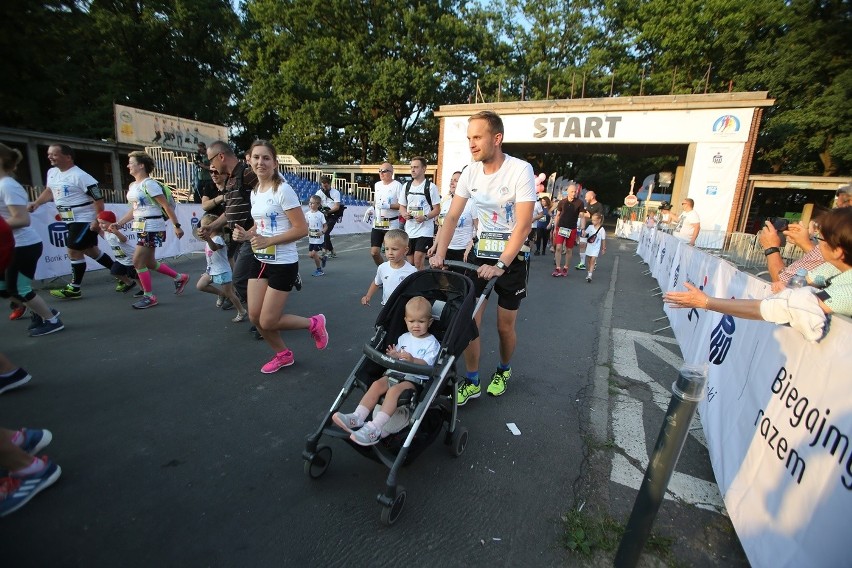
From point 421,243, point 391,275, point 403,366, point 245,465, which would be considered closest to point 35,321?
point 245,465

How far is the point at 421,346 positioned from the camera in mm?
2754

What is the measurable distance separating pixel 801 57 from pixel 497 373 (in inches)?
1339

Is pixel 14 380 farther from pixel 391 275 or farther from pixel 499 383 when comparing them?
pixel 499 383

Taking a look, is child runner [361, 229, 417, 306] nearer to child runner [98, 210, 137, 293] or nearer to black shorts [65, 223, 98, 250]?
child runner [98, 210, 137, 293]

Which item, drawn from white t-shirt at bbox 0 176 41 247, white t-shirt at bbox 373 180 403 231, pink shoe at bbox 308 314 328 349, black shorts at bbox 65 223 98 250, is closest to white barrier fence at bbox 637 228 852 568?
pink shoe at bbox 308 314 328 349

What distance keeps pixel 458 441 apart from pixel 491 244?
153cm

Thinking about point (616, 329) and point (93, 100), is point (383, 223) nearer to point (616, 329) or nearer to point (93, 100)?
point (616, 329)

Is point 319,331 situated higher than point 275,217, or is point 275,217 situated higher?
point 275,217

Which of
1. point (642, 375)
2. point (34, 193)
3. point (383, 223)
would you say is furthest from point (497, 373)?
point (34, 193)

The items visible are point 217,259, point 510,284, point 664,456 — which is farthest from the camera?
point 217,259

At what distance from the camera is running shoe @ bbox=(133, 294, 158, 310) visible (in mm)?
5551

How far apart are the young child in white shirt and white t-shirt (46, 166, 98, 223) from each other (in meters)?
0.23

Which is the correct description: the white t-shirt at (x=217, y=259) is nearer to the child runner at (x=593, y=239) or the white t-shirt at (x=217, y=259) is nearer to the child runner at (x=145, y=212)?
the child runner at (x=145, y=212)

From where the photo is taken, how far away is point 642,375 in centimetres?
426
